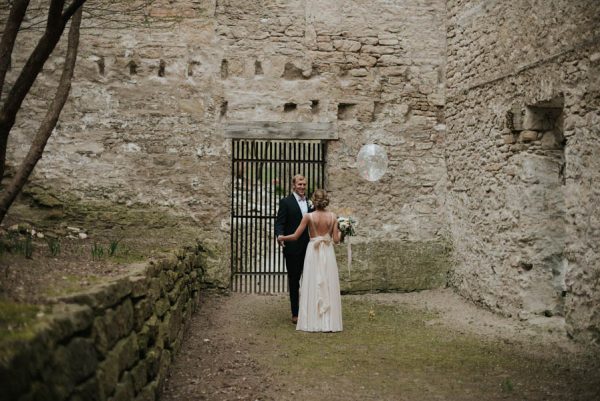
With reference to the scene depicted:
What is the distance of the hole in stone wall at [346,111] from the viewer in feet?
31.8

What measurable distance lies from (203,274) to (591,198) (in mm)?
5361

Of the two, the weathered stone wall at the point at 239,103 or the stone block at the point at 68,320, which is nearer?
the stone block at the point at 68,320

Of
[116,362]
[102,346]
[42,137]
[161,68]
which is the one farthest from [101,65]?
[102,346]

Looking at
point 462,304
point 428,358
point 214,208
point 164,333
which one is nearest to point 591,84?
point 428,358

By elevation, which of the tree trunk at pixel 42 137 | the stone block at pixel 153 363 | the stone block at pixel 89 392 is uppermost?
the tree trunk at pixel 42 137

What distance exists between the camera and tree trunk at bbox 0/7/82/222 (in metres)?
5.56

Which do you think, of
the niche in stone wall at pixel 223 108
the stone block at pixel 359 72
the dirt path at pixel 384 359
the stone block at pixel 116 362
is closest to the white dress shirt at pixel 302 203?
the dirt path at pixel 384 359

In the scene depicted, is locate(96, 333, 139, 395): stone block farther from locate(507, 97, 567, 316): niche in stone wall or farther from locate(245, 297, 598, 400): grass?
locate(507, 97, 567, 316): niche in stone wall

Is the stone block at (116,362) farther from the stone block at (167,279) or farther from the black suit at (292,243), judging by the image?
the black suit at (292,243)

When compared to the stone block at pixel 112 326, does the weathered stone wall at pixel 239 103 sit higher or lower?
higher

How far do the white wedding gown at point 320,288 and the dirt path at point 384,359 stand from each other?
186 mm

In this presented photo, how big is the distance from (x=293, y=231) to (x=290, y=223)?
11cm

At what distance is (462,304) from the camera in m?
8.91

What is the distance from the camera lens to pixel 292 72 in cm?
961
